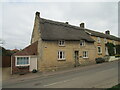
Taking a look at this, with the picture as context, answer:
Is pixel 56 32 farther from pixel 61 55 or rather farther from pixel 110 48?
pixel 110 48

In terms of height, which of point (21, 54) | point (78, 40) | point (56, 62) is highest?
point (78, 40)

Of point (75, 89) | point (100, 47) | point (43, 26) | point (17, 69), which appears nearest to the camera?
point (75, 89)

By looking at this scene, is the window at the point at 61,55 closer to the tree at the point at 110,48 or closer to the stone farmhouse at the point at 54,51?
the stone farmhouse at the point at 54,51

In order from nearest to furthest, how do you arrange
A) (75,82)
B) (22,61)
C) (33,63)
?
(75,82) < (22,61) < (33,63)

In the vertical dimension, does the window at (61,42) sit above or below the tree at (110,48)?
above

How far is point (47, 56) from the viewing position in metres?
20.2

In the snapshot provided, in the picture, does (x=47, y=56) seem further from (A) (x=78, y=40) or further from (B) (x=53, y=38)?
(A) (x=78, y=40)

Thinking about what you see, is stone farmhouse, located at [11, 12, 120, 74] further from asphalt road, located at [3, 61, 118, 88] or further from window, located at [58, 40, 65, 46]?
asphalt road, located at [3, 61, 118, 88]

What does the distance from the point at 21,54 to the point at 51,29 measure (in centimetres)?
796

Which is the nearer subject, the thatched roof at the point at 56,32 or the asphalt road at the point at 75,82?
the asphalt road at the point at 75,82

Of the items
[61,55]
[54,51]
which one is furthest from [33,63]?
[61,55]

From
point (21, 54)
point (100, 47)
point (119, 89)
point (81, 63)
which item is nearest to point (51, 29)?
point (21, 54)

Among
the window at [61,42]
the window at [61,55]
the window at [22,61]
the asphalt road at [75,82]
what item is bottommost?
the asphalt road at [75,82]

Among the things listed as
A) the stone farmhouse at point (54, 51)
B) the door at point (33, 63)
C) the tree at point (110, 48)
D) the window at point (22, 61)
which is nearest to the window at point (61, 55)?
the stone farmhouse at point (54, 51)
